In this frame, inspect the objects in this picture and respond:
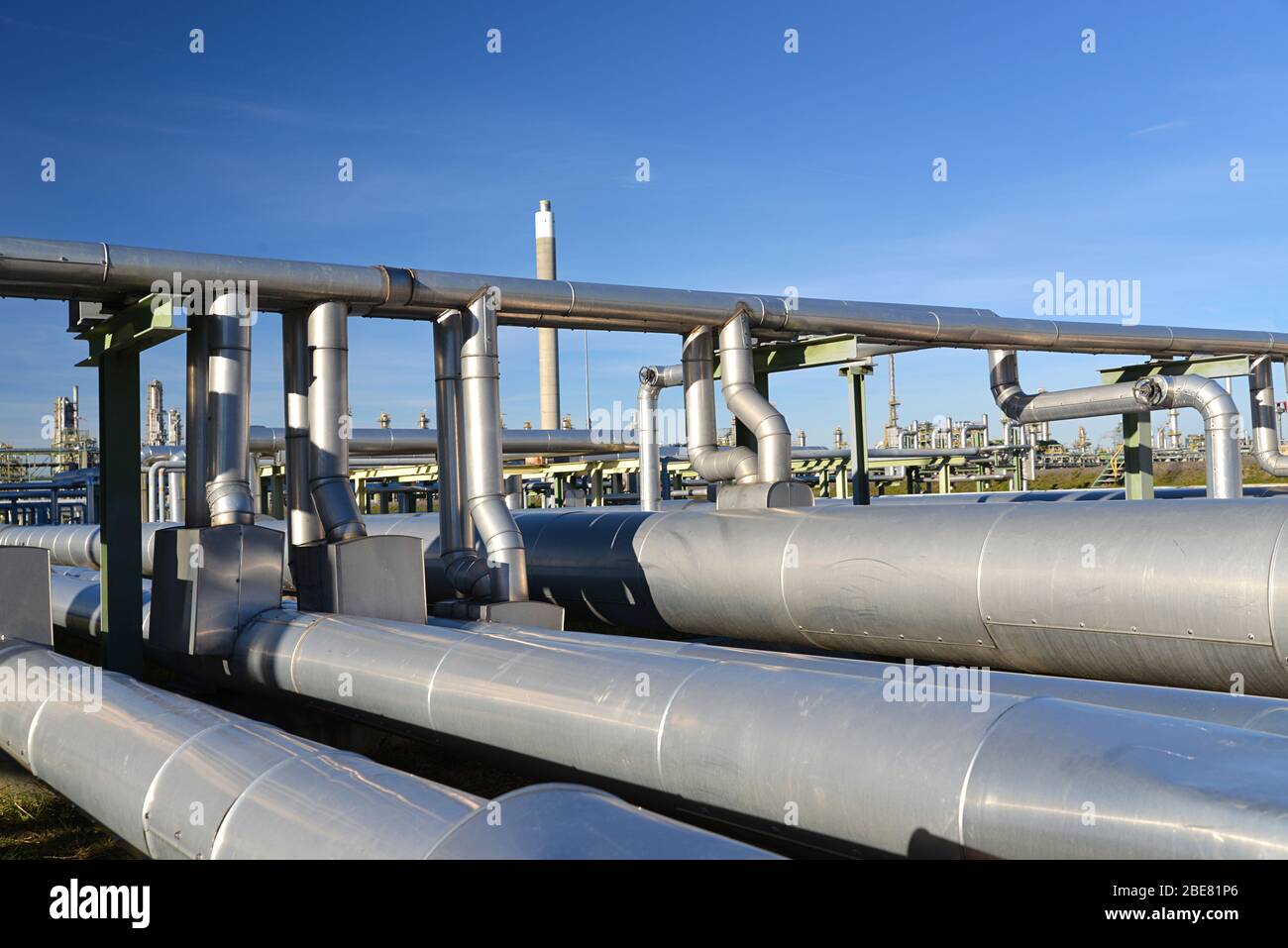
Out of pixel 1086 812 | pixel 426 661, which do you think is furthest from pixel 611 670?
pixel 1086 812

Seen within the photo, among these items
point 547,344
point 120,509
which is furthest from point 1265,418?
point 547,344

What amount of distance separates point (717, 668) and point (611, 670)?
523mm

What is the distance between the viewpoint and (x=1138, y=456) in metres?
11.3

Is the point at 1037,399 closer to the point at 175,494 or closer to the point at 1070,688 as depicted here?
the point at 1070,688

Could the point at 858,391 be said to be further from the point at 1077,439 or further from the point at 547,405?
the point at 1077,439

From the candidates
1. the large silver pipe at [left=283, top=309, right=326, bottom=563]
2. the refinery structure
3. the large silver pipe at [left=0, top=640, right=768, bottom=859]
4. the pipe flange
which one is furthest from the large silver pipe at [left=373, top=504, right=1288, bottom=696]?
the pipe flange

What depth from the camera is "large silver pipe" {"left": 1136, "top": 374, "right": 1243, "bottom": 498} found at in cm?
927

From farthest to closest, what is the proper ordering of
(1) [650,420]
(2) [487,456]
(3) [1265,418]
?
(1) [650,420]
(3) [1265,418]
(2) [487,456]

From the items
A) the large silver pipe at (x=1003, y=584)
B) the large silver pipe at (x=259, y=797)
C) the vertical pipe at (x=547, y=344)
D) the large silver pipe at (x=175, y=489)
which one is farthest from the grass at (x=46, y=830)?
the vertical pipe at (x=547, y=344)

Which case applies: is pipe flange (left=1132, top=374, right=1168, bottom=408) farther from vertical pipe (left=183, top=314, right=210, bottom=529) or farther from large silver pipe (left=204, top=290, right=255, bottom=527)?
vertical pipe (left=183, top=314, right=210, bottom=529)

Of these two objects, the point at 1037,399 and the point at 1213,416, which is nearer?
the point at 1213,416

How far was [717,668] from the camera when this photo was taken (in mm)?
3791

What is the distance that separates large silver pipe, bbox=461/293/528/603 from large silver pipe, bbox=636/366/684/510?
6908 millimetres

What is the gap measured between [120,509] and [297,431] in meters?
1.22
